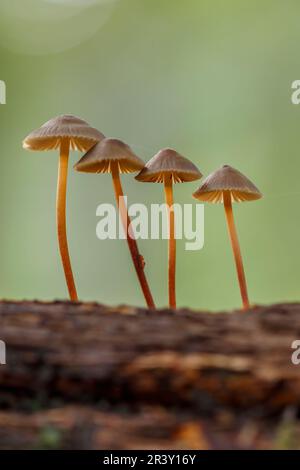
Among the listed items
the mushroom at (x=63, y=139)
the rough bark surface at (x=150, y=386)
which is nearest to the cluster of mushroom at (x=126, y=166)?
the mushroom at (x=63, y=139)

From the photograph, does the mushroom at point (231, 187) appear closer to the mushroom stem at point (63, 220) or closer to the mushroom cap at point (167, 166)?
the mushroom cap at point (167, 166)

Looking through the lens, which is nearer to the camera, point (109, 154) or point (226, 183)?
point (109, 154)

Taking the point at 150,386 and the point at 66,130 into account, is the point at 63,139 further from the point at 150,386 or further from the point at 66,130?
the point at 150,386

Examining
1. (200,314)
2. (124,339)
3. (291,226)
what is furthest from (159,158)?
(291,226)

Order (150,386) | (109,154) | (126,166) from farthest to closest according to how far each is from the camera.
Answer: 1. (126,166)
2. (109,154)
3. (150,386)

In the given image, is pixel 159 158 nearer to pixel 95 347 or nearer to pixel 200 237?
pixel 95 347

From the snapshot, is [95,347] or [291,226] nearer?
[95,347]

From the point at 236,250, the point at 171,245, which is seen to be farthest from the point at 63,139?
the point at 236,250
